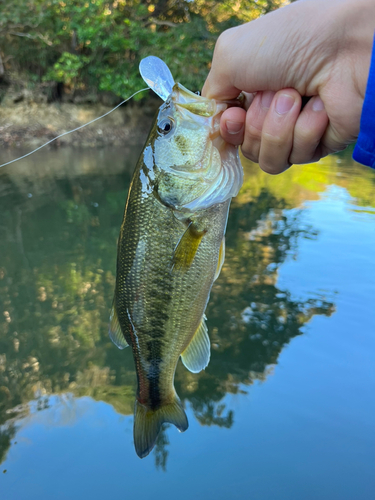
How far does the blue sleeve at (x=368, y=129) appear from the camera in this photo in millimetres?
1169

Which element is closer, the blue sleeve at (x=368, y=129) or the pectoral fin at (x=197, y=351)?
the blue sleeve at (x=368, y=129)

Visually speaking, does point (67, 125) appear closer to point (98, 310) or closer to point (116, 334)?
point (98, 310)

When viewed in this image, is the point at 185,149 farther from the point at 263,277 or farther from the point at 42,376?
the point at 263,277

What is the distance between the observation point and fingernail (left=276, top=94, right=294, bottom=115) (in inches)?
57.4

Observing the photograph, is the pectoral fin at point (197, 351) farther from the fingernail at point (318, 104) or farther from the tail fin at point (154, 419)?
the fingernail at point (318, 104)

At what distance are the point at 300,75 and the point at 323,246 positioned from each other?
4453mm

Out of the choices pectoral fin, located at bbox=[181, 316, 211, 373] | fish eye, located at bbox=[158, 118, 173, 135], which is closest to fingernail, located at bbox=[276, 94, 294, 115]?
fish eye, located at bbox=[158, 118, 173, 135]

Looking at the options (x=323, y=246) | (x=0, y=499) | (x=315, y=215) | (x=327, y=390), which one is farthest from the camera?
(x=315, y=215)

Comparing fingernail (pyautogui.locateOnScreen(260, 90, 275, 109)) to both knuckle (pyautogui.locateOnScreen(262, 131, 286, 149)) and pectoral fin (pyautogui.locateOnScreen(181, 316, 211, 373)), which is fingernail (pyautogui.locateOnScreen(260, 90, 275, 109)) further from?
pectoral fin (pyautogui.locateOnScreen(181, 316, 211, 373))

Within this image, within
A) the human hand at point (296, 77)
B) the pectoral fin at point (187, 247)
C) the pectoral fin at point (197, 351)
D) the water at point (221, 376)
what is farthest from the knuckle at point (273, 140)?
the water at point (221, 376)

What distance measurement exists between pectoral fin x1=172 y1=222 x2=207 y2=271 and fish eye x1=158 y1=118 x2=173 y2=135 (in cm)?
40

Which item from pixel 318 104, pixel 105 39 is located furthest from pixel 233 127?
pixel 105 39

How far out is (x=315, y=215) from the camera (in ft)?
22.3

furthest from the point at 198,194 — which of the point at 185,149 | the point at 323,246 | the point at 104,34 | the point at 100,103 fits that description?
the point at 100,103
